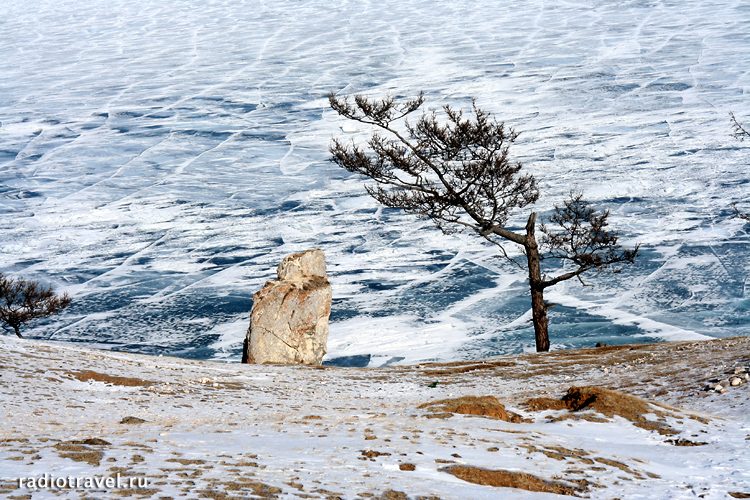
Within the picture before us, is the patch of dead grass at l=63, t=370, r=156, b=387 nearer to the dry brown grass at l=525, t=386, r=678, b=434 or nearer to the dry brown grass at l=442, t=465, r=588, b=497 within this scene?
the dry brown grass at l=525, t=386, r=678, b=434

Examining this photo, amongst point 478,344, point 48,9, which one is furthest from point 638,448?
point 48,9

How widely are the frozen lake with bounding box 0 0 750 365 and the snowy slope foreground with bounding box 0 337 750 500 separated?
34.0 feet

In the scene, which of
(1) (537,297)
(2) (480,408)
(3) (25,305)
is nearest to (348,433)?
(2) (480,408)

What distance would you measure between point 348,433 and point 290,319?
7708 millimetres

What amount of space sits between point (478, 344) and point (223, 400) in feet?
40.5

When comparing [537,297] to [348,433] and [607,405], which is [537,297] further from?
[348,433]

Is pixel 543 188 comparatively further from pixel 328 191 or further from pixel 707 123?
pixel 707 123

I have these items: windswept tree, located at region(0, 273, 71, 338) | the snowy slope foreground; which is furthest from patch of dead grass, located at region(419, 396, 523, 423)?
windswept tree, located at region(0, 273, 71, 338)

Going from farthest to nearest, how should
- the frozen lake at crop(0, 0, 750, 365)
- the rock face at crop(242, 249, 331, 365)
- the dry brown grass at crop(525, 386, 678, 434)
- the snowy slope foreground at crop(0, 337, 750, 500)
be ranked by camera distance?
the frozen lake at crop(0, 0, 750, 365) < the rock face at crop(242, 249, 331, 365) < the dry brown grass at crop(525, 386, 678, 434) < the snowy slope foreground at crop(0, 337, 750, 500)

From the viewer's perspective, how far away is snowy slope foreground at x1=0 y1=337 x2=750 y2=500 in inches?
178

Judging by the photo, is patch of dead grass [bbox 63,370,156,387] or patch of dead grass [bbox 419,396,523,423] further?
patch of dead grass [bbox 63,370,156,387]

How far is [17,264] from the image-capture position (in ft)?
92.1

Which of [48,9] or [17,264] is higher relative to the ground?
[48,9]

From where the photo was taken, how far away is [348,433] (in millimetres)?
5906
